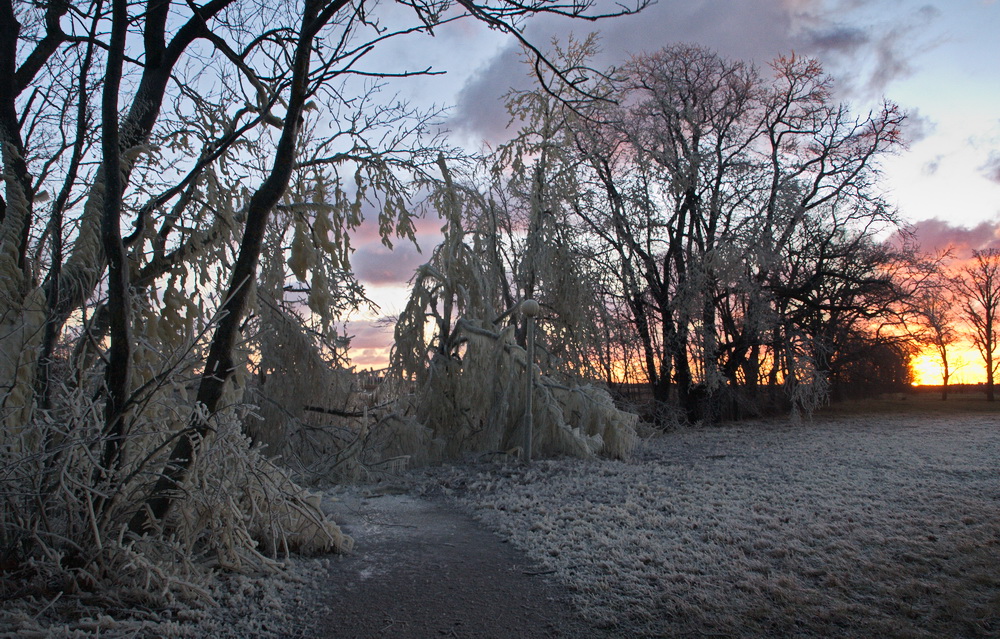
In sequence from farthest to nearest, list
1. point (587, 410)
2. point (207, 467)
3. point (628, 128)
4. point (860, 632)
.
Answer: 1. point (628, 128)
2. point (587, 410)
3. point (207, 467)
4. point (860, 632)

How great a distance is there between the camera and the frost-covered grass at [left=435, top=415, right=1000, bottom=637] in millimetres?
3174

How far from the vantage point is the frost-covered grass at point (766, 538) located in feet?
10.4

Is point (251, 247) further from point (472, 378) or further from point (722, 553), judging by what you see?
point (472, 378)

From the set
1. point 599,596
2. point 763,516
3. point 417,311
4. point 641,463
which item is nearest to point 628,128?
point 417,311

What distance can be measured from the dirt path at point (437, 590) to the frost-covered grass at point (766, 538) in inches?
8.1

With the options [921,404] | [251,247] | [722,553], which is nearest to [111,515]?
[251,247]

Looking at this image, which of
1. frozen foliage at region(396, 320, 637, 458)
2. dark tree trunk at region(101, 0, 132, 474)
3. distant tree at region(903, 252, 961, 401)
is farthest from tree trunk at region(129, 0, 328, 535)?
distant tree at region(903, 252, 961, 401)

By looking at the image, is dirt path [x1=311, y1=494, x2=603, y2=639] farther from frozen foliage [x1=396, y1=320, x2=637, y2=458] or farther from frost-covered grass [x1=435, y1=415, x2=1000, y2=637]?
frozen foliage [x1=396, y1=320, x2=637, y2=458]

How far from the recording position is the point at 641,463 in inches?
356

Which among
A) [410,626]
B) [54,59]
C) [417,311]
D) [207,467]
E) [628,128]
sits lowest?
[410,626]

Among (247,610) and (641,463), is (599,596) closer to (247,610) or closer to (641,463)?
(247,610)

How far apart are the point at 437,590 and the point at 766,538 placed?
253 cm

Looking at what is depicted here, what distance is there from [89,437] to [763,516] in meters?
5.05

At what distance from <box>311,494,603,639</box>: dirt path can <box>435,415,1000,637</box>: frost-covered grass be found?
0.21 meters
